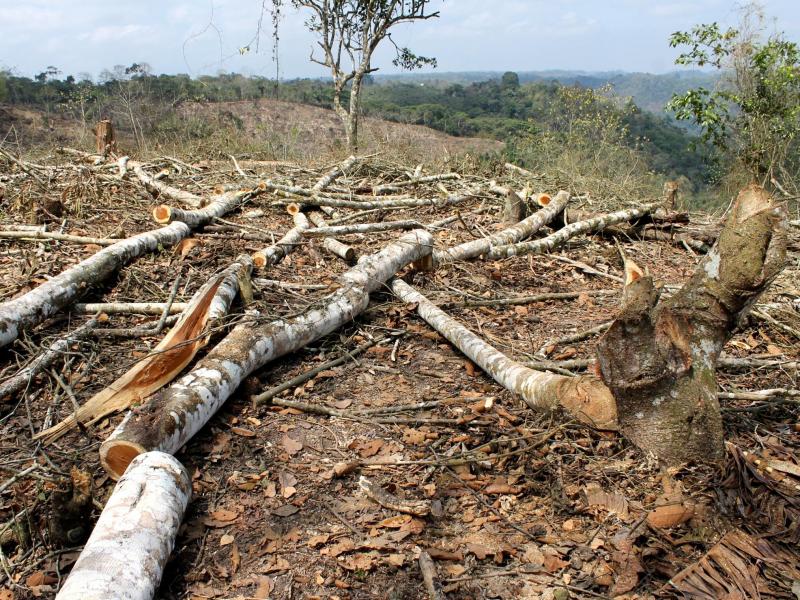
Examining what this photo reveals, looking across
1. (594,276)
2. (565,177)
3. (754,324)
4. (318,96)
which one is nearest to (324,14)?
(565,177)

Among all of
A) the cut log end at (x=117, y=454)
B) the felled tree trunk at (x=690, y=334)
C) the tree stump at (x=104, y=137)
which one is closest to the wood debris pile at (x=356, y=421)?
the cut log end at (x=117, y=454)

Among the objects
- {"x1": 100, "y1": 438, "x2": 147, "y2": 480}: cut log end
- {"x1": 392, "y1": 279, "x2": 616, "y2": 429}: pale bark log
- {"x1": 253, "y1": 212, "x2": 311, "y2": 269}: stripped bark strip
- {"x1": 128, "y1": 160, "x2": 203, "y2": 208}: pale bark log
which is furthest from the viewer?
{"x1": 128, "y1": 160, "x2": 203, "y2": 208}: pale bark log

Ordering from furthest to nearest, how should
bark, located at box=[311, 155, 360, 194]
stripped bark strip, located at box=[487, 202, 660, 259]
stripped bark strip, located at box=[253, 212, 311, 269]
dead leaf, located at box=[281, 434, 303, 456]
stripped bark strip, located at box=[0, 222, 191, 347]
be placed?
bark, located at box=[311, 155, 360, 194]
stripped bark strip, located at box=[487, 202, 660, 259]
stripped bark strip, located at box=[253, 212, 311, 269]
stripped bark strip, located at box=[0, 222, 191, 347]
dead leaf, located at box=[281, 434, 303, 456]

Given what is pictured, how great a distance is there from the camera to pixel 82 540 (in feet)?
8.25

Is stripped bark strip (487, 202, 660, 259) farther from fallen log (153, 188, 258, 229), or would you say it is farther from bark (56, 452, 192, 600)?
bark (56, 452, 192, 600)

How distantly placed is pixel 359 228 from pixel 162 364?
3484mm

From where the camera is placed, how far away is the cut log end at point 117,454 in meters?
2.74

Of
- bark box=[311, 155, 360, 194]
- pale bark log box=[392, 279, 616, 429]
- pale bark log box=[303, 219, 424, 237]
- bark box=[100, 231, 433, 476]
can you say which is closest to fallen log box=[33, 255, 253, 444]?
bark box=[100, 231, 433, 476]

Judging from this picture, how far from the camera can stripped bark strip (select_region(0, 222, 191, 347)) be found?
12.9 ft

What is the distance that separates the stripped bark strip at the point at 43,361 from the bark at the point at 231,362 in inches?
42.0

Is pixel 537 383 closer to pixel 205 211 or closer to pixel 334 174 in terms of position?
pixel 205 211

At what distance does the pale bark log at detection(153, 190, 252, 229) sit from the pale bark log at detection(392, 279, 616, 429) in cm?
309

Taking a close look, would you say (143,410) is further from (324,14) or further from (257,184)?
(324,14)

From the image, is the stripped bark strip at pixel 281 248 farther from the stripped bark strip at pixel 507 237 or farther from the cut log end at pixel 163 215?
the stripped bark strip at pixel 507 237
